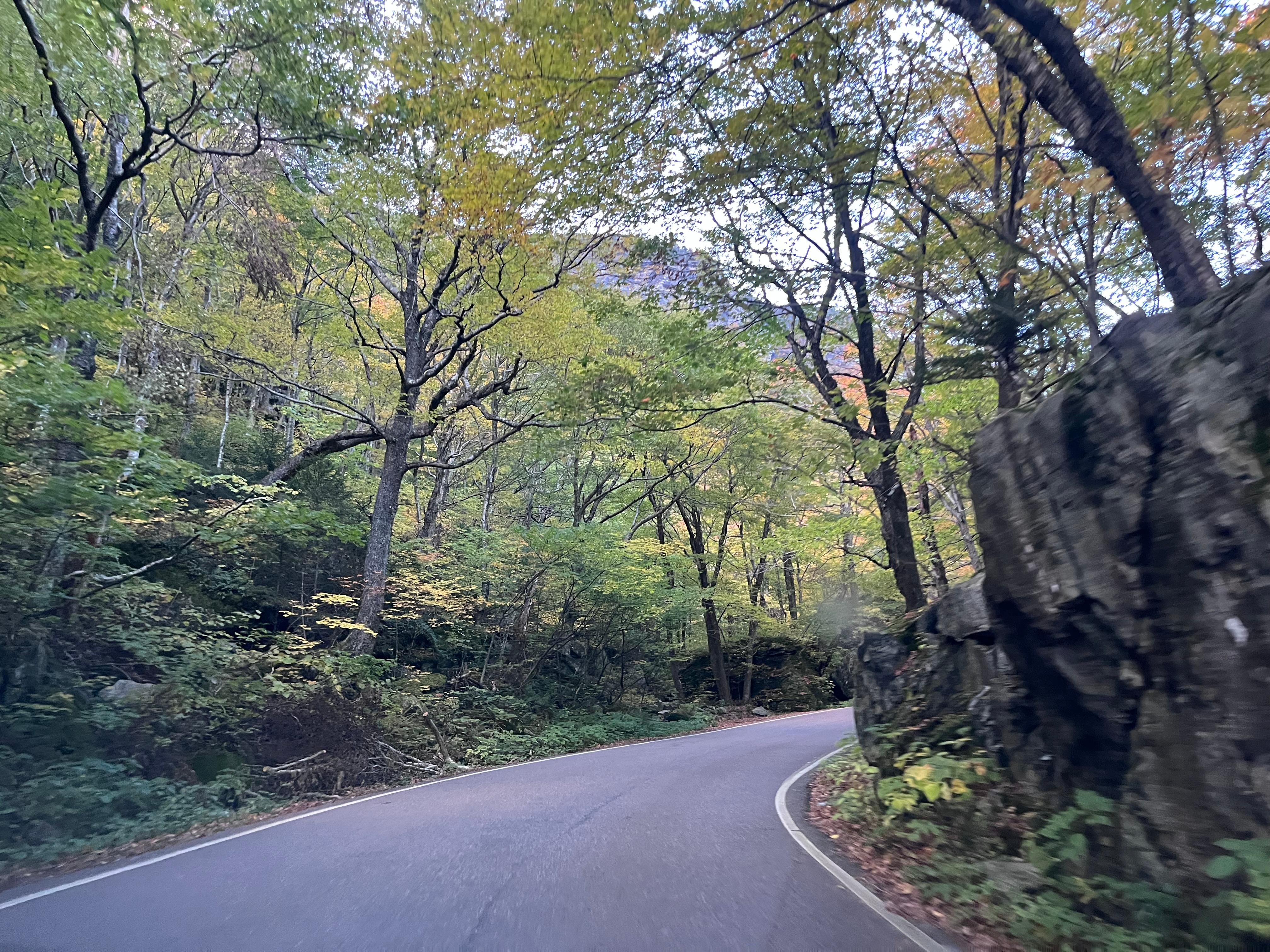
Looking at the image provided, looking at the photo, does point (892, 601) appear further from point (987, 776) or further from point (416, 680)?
point (987, 776)

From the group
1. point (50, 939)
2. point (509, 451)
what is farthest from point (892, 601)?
point (50, 939)

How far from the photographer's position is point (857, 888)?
5.25 m

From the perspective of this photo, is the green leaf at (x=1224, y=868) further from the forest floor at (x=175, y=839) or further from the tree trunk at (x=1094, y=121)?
the forest floor at (x=175, y=839)

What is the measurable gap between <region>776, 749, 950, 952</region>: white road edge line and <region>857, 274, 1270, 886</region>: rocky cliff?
130cm

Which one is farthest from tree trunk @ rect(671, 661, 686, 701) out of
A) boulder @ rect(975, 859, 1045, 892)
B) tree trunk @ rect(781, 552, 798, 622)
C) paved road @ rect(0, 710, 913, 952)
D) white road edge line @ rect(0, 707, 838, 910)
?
boulder @ rect(975, 859, 1045, 892)

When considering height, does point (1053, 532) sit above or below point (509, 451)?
below

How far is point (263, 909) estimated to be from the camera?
467cm

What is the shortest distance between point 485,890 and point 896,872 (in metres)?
3.39

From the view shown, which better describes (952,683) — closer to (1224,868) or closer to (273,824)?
(1224,868)

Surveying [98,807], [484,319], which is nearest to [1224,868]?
[98,807]

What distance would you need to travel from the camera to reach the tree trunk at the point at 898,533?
11.2 metres

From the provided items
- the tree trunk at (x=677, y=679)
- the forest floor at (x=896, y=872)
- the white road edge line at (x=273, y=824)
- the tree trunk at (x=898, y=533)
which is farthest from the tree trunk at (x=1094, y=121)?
the tree trunk at (x=677, y=679)

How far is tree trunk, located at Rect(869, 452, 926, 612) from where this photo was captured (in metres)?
11.2

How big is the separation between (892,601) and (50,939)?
25.6 m
